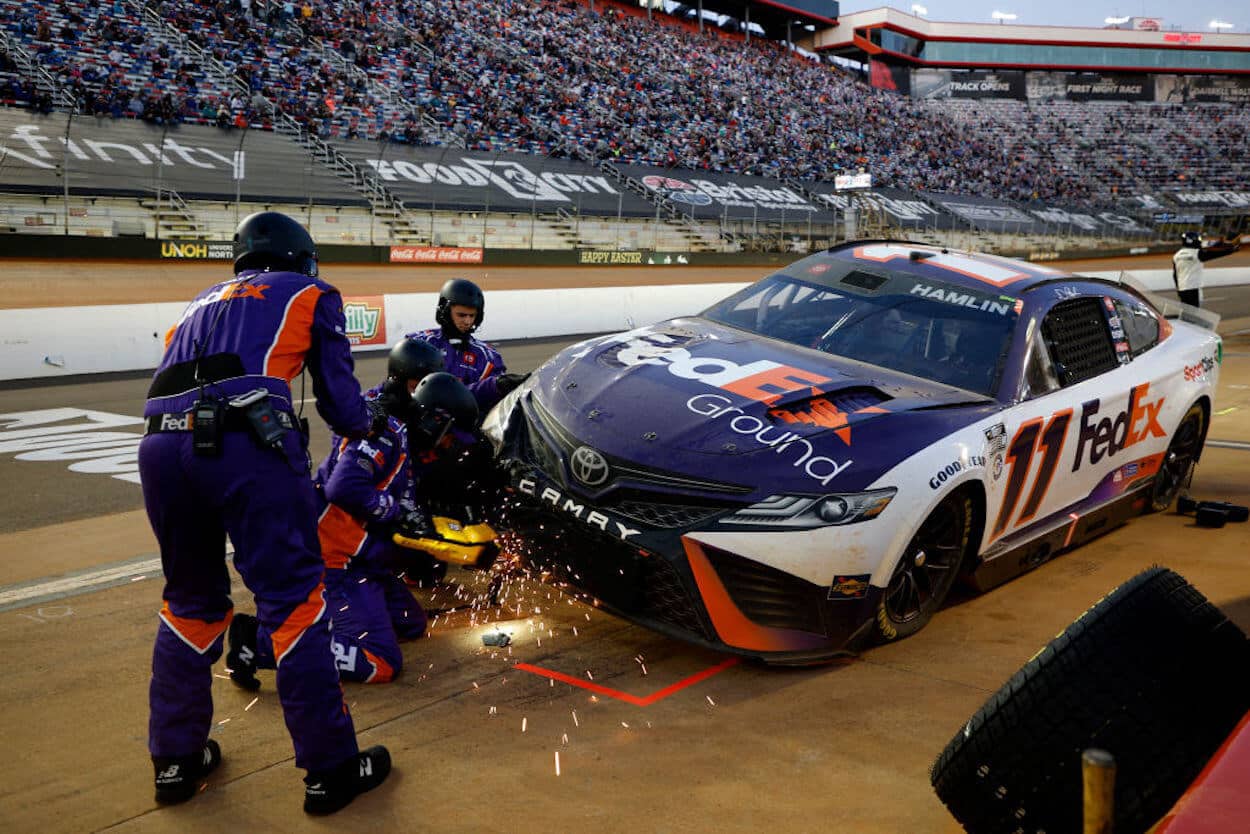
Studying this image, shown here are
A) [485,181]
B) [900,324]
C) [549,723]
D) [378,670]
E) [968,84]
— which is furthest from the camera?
[968,84]

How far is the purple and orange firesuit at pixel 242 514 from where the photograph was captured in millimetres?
2969

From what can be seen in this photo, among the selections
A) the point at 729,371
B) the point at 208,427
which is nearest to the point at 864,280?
the point at 729,371

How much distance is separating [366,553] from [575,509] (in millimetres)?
914

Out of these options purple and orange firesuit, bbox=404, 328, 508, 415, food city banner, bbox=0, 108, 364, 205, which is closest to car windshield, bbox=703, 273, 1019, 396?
purple and orange firesuit, bbox=404, 328, 508, 415

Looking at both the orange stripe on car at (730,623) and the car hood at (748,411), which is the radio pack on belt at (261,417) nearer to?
the car hood at (748,411)

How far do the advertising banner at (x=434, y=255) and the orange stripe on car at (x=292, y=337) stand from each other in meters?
22.1

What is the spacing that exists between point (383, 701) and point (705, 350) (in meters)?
2.04

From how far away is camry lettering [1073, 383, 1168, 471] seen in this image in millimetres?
4973

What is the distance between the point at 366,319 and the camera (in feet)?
53.5

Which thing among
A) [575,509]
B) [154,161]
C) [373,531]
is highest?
[154,161]

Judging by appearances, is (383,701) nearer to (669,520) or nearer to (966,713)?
(669,520)

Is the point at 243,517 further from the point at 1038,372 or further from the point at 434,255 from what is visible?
the point at 434,255

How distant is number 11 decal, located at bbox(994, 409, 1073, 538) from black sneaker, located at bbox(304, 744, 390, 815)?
275cm

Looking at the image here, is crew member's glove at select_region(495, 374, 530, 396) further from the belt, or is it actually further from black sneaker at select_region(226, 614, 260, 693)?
the belt
